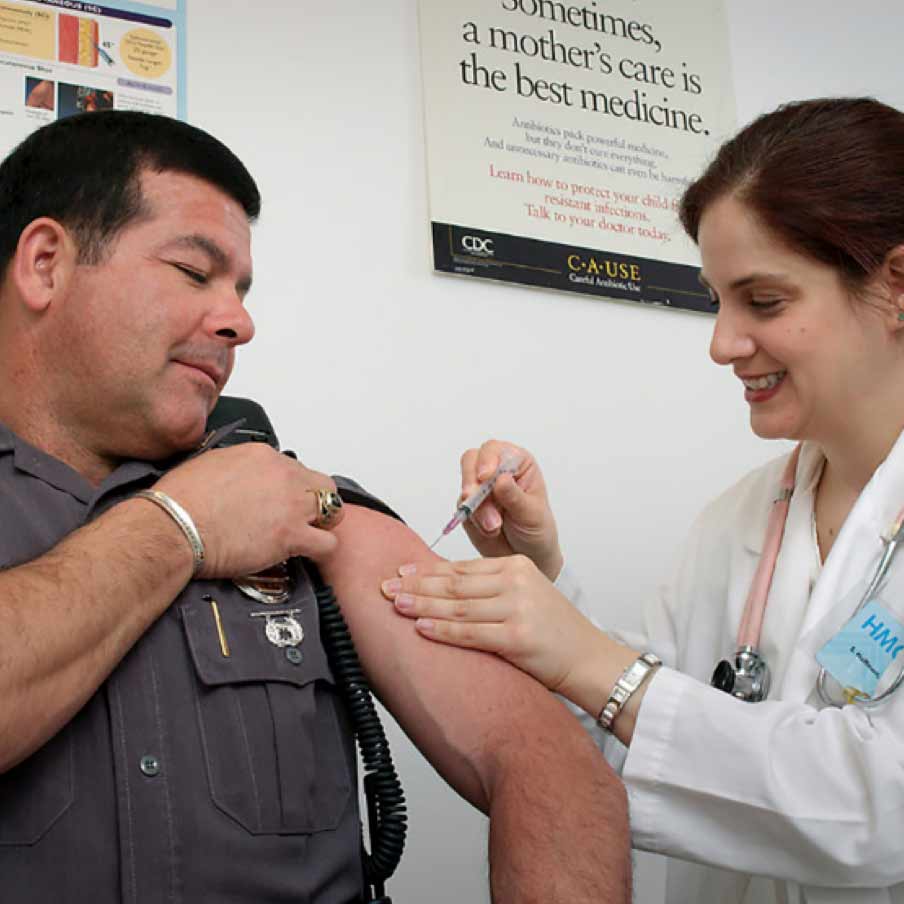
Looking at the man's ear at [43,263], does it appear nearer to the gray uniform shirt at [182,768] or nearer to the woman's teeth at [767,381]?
the gray uniform shirt at [182,768]

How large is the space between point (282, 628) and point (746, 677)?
0.67 metres

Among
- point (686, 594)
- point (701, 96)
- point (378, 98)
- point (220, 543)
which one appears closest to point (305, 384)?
point (378, 98)

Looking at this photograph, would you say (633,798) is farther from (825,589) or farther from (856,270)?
(856,270)

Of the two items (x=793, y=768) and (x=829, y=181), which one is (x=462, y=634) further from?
(x=829, y=181)

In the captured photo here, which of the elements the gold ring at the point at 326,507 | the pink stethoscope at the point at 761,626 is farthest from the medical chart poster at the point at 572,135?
the gold ring at the point at 326,507

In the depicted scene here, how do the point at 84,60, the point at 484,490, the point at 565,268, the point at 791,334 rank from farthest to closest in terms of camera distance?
the point at 565,268 → the point at 84,60 → the point at 484,490 → the point at 791,334

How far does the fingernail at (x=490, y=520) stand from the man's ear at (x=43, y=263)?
0.67m

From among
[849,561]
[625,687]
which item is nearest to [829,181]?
[849,561]

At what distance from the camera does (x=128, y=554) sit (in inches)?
41.9

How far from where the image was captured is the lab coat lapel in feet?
4.85

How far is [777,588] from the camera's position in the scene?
63.7 inches

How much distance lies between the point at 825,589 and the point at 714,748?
300 millimetres

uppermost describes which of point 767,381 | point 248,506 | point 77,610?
point 767,381

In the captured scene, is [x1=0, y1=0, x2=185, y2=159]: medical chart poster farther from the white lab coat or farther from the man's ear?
the white lab coat
